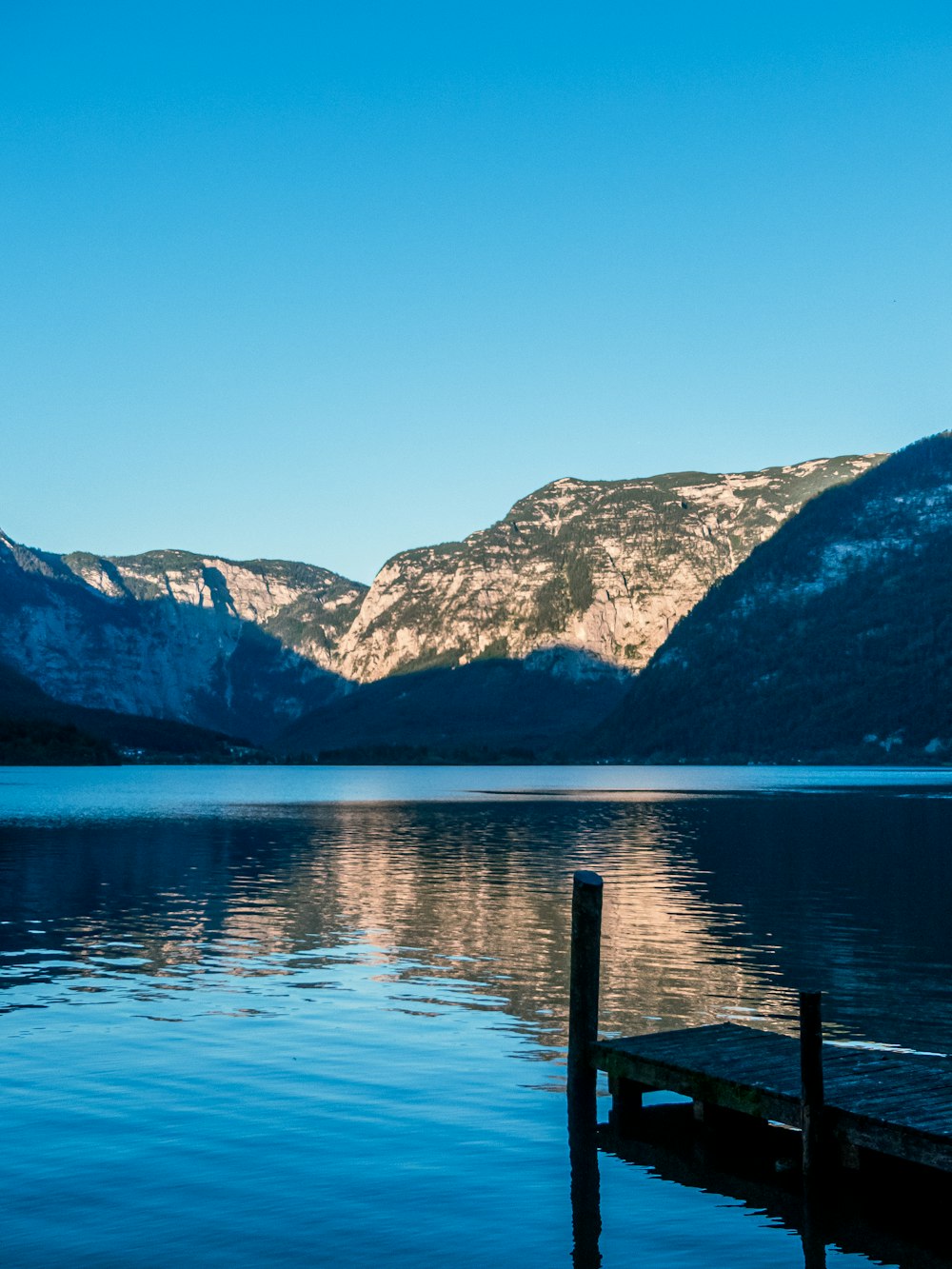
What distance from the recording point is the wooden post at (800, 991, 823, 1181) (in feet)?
75.2

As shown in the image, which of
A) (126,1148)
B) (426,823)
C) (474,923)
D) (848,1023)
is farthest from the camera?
(426,823)

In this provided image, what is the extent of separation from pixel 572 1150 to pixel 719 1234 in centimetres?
471

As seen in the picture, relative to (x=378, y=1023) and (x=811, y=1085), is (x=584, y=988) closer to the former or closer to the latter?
(x=811, y=1085)

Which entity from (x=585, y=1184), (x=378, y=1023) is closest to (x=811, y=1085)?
(x=585, y=1184)

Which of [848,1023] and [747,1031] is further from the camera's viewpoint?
[848,1023]

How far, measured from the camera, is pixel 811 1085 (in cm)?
2312

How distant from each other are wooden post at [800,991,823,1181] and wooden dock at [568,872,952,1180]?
0.07 ft

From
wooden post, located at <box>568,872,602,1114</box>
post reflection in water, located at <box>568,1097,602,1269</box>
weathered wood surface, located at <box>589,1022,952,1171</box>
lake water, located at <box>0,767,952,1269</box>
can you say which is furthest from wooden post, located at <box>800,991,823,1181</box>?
wooden post, located at <box>568,872,602,1114</box>

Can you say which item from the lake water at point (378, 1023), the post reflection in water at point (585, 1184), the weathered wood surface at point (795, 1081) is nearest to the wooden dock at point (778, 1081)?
the weathered wood surface at point (795, 1081)

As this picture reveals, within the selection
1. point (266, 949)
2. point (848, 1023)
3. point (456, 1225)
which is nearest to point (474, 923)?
point (266, 949)

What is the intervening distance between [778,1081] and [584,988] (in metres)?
5.76

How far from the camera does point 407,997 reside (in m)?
41.1

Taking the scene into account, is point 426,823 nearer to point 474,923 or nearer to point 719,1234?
point 474,923

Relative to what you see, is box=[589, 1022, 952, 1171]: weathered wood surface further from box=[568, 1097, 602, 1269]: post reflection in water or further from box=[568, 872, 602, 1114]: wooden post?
box=[568, 1097, 602, 1269]: post reflection in water
